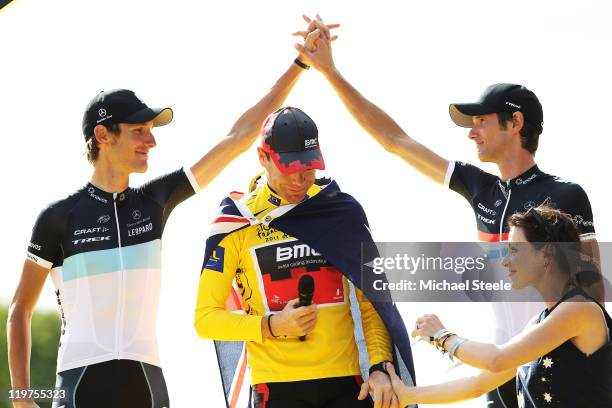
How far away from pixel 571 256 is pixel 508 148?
1517 mm

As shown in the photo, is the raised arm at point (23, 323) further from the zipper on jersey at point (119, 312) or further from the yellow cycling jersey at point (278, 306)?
the yellow cycling jersey at point (278, 306)

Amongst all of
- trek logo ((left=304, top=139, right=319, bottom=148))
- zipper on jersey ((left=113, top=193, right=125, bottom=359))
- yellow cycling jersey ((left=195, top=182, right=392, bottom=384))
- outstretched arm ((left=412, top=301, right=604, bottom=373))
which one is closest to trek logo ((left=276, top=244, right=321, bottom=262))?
yellow cycling jersey ((left=195, top=182, right=392, bottom=384))

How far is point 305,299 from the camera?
5.43m

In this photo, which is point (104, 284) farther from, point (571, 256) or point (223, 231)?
point (571, 256)

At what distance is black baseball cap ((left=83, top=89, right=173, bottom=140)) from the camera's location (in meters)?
6.58

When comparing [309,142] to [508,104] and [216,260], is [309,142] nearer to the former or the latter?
[216,260]

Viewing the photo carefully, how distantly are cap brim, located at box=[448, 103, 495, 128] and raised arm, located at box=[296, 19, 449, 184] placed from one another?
0.96 ft

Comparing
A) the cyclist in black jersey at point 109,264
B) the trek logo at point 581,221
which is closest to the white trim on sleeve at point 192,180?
the cyclist in black jersey at point 109,264

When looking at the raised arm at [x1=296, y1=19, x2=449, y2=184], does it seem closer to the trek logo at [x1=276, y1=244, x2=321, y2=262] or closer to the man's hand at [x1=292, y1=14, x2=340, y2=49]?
the man's hand at [x1=292, y1=14, x2=340, y2=49]

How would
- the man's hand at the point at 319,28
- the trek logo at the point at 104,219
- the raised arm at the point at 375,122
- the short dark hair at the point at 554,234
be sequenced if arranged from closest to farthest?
the short dark hair at the point at 554,234 < the trek logo at the point at 104,219 < the raised arm at the point at 375,122 < the man's hand at the point at 319,28

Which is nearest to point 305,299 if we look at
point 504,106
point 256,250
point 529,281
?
point 256,250

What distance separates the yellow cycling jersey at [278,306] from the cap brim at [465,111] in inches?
69.6

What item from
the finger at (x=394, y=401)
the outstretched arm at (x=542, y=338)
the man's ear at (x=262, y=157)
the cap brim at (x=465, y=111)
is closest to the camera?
the outstretched arm at (x=542, y=338)

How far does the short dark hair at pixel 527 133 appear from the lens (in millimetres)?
6770
